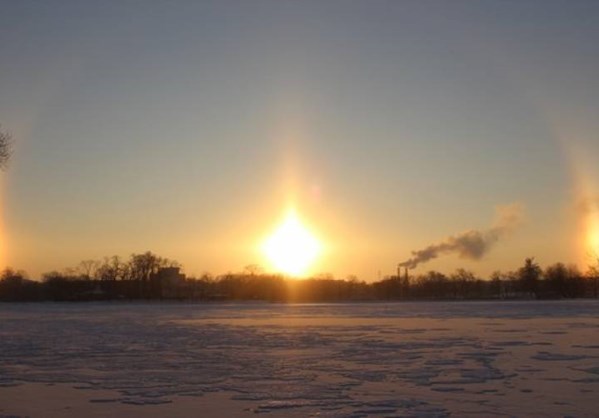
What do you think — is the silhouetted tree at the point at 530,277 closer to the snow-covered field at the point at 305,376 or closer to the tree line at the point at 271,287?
the tree line at the point at 271,287

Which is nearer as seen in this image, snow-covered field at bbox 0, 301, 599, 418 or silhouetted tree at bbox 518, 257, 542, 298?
snow-covered field at bbox 0, 301, 599, 418

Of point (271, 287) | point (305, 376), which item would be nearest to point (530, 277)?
point (271, 287)

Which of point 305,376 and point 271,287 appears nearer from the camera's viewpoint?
point 305,376

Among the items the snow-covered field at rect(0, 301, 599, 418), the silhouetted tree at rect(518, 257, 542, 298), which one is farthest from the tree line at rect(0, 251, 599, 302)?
the snow-covered field at rect(0, 301, 599, 418)

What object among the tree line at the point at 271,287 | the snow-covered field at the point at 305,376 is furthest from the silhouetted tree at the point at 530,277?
the snow-covered field at the point at 305,376

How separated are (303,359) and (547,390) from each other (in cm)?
698

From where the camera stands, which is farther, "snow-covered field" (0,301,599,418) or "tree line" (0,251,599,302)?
"tree line" (0,251,599,302)

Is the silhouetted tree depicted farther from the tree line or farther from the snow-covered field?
the snow-covered field

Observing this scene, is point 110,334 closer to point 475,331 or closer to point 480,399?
point 475,331

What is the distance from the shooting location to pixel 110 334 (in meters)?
28.0

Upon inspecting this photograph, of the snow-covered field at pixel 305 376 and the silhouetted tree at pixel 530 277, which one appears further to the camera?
the silhouetted tree at pixel 530 277

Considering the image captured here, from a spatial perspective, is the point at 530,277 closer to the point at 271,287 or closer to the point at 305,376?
the point at 271,287

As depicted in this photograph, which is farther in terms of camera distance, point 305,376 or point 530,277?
point 530,277

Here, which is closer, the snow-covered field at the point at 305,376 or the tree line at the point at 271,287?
the snow-covered field at the point at 305,376
